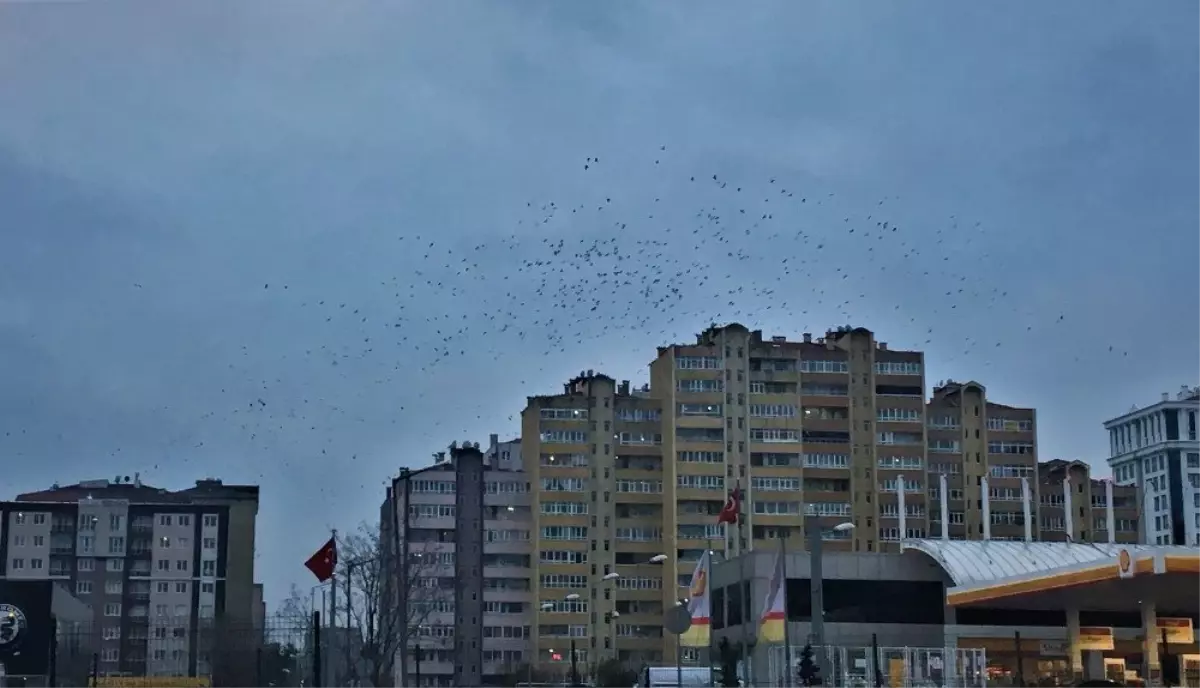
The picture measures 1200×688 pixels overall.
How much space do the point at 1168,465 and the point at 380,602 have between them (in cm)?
11222

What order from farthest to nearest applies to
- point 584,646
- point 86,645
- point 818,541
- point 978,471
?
point 978,471, point 584,646, point 86,645, point 818,541

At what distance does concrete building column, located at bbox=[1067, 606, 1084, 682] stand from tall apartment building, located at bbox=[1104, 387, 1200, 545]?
326ft

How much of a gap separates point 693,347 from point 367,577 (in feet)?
144

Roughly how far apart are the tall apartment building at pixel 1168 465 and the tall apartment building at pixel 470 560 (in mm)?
77116

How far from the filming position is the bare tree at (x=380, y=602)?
88.3 metres

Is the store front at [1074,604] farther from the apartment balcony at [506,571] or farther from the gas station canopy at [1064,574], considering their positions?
the apartment balcony at [506,571]

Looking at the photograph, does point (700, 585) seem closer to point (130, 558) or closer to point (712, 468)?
point (712, 468)

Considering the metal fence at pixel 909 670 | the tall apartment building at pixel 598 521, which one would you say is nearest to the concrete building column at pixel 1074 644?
the metal fence at pixel 909 670

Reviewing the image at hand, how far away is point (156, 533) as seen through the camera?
433ft

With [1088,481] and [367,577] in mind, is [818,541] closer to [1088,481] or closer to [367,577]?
[367,577]

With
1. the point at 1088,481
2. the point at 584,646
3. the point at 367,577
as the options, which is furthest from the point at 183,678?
the point at 1088,481

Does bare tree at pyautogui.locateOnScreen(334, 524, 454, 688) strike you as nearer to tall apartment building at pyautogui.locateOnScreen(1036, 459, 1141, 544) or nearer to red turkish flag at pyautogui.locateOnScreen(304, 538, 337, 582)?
red turkish flag at pyautogui.locateOnScreen(304, 538, 337, 582)

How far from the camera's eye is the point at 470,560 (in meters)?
128

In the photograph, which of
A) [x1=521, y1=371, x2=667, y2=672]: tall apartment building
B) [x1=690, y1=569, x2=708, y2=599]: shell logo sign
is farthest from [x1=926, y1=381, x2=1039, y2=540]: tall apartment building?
[x1=690, y1=569, x2=708, y2=599]: shell logo sign
